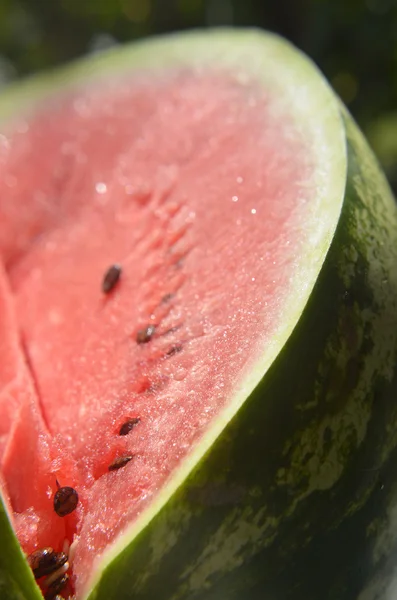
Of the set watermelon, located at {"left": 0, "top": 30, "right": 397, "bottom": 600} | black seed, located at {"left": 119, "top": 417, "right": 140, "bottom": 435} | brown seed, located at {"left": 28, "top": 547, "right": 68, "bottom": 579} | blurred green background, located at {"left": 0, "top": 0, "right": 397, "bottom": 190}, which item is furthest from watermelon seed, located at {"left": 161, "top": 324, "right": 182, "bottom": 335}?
blurred green background, located at {"left": 0, "top": 0, "right": 397, "bottom": 190}

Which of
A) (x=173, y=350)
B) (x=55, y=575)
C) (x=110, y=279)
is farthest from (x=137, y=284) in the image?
(x=55, y=575)

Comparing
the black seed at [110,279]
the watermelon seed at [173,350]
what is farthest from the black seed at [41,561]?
the black seed at [110,279]

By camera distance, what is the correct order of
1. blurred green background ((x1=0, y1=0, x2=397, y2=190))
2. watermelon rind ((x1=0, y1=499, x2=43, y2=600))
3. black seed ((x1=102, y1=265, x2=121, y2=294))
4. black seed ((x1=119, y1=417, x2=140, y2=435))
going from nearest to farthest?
watermelon rind ((x1=0, y1=499, x2=43, y2=600)), black seed ((x1=119, y1=417, x2=140, y2=435)), black seed ((x1=102, y1=265, x2=121, y2=294)), blurred green background ((x1=0, y1=0, x2=397, y2=190))

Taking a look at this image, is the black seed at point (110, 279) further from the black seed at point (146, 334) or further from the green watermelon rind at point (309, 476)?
the green watermelon rind at point (309, 476)

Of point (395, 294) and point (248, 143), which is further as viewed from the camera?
point (248, 143)

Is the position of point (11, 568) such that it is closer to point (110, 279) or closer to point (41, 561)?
point (41, 561)

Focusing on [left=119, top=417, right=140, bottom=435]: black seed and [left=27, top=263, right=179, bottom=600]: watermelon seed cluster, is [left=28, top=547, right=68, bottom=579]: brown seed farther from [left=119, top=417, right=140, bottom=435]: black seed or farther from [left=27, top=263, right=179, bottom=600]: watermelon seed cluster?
[left=119, top=417, right=140, bottom=435]: black seed

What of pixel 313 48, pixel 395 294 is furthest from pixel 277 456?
pixel 313 48

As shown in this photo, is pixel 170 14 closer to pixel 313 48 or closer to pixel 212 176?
pixel 313 48
